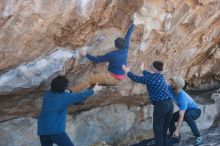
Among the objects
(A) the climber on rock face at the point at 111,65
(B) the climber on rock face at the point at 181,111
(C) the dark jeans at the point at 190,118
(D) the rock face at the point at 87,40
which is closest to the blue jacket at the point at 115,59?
(A) the climber on rock face at the point at 111,65

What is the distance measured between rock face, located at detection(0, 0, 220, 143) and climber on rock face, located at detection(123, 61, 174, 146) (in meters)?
0.84

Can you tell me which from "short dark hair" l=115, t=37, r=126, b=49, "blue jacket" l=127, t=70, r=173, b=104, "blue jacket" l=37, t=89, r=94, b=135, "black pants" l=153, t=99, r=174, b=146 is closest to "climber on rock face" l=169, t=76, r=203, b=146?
"black pants" l=153, t=99, r=174, b=146

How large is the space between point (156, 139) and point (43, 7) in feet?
8.70

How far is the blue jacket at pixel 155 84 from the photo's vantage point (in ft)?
24.0

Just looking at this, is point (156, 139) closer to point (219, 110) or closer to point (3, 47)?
point (3, 47)

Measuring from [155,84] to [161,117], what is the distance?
541 millimetres

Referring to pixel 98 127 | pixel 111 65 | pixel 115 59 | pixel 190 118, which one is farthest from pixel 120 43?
pixel 98 127

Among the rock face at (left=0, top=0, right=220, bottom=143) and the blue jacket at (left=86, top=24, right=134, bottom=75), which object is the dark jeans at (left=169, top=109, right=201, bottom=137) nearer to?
the rock face at (left=0, top=0, right=220, bottom=143)

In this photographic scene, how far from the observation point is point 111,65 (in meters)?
7.63

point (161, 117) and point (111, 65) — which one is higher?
point (111, 65)

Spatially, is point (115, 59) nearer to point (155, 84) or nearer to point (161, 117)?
point (155, 84)

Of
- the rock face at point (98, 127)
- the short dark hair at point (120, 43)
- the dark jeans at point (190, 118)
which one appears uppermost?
the short dark hair at point (120, 43)

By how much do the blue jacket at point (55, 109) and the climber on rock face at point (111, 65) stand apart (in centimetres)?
98

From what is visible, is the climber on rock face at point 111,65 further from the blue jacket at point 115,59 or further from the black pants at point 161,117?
the black pants at point 161,117
